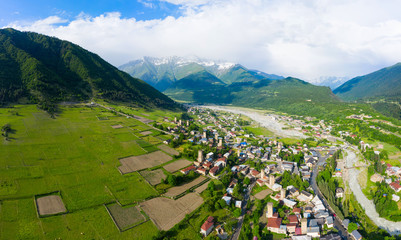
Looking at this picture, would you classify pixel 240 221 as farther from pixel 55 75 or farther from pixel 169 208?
pixel 55 75

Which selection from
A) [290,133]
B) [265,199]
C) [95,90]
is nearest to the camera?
[265,199]

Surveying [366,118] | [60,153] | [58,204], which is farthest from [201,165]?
[366,118]

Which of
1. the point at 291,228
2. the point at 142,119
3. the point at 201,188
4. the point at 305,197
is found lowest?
the point at 201,188

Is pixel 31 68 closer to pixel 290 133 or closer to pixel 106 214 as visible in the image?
pixel 106 214

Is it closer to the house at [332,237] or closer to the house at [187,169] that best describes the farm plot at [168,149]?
the house at [187,169]

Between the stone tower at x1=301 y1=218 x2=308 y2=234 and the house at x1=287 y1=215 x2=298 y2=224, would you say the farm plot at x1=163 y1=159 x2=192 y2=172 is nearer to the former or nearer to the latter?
the house at x1=287 y1=215 x2=298 y2=224

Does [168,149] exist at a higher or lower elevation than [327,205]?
higher

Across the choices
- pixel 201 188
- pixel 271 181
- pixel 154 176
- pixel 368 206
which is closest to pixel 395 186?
pixel 368 206
